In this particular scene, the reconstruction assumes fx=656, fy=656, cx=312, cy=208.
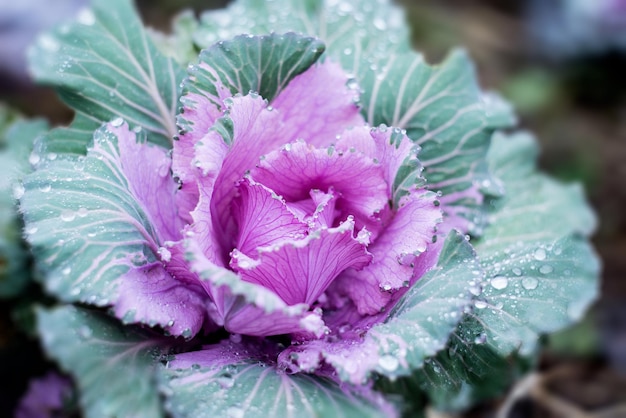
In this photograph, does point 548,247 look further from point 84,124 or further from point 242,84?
point 84,124

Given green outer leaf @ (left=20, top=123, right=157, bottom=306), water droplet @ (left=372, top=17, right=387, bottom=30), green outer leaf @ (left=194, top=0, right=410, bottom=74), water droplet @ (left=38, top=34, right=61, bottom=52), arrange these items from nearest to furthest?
1. green outer leaf @ (left=20, top=123, right=157, bottom=306)
2. water droplet @ (left=38, top=34, right=61, bottom=52)
3. green outer leaf @ (left=194, top=0, right=410, bottom=74)
4. water droplet @ (left=372, top=17, right=387, bottom=30)

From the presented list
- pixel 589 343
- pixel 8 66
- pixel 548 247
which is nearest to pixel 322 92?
pixel 548 247

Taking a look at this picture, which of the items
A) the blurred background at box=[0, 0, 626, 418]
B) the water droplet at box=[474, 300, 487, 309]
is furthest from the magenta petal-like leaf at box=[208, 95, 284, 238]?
the blurred background at box=[0, 0, 626, 418]

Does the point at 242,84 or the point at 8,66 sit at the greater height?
the point at 242,84

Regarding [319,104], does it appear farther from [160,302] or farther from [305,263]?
[160,302]

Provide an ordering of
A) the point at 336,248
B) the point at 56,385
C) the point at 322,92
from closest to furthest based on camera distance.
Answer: the point at 336,248, the point at 322,92, the point at 56,385

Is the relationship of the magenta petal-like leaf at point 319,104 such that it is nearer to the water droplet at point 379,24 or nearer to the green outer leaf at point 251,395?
the water droplet at point 379,24

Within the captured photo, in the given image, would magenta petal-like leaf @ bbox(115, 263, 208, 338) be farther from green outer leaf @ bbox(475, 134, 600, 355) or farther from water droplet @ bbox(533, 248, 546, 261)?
water droplet @ bbox(533, 248, 546, 261)
